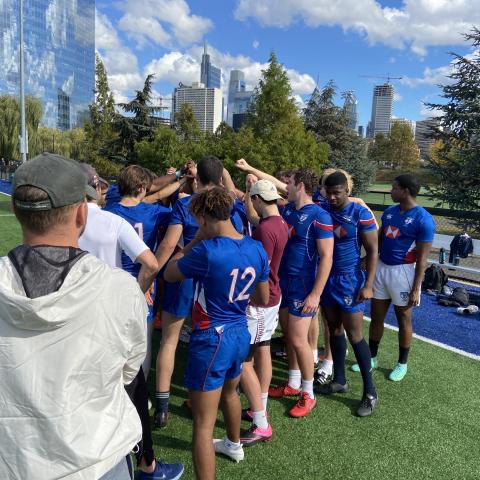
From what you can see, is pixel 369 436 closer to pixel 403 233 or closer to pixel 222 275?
pixel 403 233

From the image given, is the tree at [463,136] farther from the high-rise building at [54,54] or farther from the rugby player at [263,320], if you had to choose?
the high-rise building at [54,54]

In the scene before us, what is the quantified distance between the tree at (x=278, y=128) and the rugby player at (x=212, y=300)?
15.2m

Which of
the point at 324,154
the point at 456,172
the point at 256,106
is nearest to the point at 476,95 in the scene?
the point at 456,172

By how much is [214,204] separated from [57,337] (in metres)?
1.31

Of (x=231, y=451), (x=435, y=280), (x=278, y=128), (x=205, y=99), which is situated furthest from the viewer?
(x=205, y=99)

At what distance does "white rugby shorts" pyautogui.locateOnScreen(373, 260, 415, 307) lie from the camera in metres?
4.29

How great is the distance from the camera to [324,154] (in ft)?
66.5

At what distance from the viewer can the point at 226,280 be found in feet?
7.72

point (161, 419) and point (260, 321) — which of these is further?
point (161, 419)

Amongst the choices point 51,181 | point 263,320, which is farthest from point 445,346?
point 51,181

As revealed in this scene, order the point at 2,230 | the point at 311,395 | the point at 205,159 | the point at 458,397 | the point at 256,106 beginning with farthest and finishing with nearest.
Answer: the point at 256,106 → the point at 2,230 → the point at 458,397 → the point at 311,395 → the point at 205,159

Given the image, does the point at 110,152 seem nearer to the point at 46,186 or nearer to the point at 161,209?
the point at 161,209

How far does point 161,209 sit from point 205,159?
0.55 meters

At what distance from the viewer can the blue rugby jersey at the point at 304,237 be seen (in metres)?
3.50
